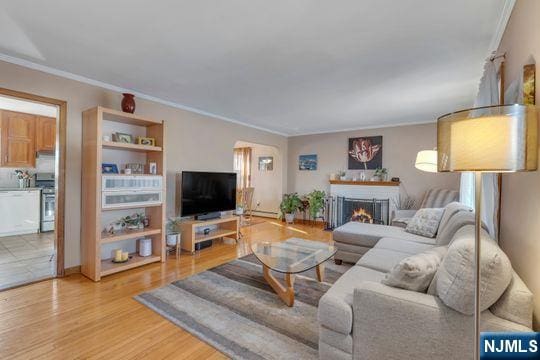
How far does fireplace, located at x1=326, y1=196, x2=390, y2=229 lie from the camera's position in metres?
5.55

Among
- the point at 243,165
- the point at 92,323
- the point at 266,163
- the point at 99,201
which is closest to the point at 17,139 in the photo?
the point at 99,201

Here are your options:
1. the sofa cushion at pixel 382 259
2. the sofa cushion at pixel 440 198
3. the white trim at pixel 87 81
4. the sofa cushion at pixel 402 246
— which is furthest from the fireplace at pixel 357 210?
the white trim at pixel 87 81

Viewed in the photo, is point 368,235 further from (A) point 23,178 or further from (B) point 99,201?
(A) point 23,178

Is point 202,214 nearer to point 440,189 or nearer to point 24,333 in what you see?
point 24,333

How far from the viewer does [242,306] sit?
2.34 m

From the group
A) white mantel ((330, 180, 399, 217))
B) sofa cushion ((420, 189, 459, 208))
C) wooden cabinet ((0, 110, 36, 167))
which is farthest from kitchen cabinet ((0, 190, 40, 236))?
sofa cushion ((420, 189, 459, 208))

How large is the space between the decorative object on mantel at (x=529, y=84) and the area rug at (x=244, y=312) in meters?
1.97

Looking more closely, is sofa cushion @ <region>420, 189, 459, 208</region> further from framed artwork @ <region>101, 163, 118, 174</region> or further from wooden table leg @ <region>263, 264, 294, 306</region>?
framed artwork @ <region>101, 163, 118, 174</region>

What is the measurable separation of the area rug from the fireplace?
9.52ft

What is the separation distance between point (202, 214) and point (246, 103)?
195cm

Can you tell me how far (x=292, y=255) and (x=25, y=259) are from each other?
12.0 feet

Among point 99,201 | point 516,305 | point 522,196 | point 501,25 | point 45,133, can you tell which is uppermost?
point 501,25

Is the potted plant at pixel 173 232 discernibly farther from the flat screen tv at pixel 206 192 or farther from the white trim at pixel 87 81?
the white trim at pixel 87 81

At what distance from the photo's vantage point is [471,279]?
47.4 inches
